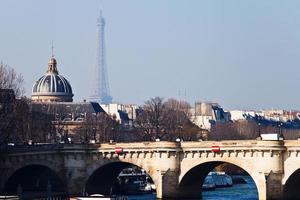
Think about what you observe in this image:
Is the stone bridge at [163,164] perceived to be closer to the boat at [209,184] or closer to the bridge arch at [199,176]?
the bridge arch at [199,176]

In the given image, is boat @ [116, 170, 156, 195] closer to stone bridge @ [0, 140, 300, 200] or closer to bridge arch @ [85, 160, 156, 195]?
bridge arch @ [85, 160, 156, 195]

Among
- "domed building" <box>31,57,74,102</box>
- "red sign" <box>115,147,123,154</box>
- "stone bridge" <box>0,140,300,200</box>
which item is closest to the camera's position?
"stone bridge" <box>0,140,300,200</box>

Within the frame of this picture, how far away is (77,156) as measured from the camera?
8469 cm

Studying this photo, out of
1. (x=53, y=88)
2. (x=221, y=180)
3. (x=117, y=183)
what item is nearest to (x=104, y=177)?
(x=117, y=183)

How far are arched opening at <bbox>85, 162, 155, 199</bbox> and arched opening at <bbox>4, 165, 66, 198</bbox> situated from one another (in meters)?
2.81

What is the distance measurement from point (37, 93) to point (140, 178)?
258 feet

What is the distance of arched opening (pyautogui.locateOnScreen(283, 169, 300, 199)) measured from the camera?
75812mm

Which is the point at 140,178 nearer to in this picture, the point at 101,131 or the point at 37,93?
the point at 101,131

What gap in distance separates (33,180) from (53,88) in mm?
85444

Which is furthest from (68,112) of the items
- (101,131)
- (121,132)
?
(101,131)

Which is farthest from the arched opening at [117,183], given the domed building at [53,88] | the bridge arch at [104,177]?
the domed building at [53,88]

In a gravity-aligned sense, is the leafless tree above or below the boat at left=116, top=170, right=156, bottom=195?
above

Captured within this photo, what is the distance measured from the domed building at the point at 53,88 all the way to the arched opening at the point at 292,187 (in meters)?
101

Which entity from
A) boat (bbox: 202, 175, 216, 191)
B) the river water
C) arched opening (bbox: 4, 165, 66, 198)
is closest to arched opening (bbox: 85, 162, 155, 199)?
the river water
